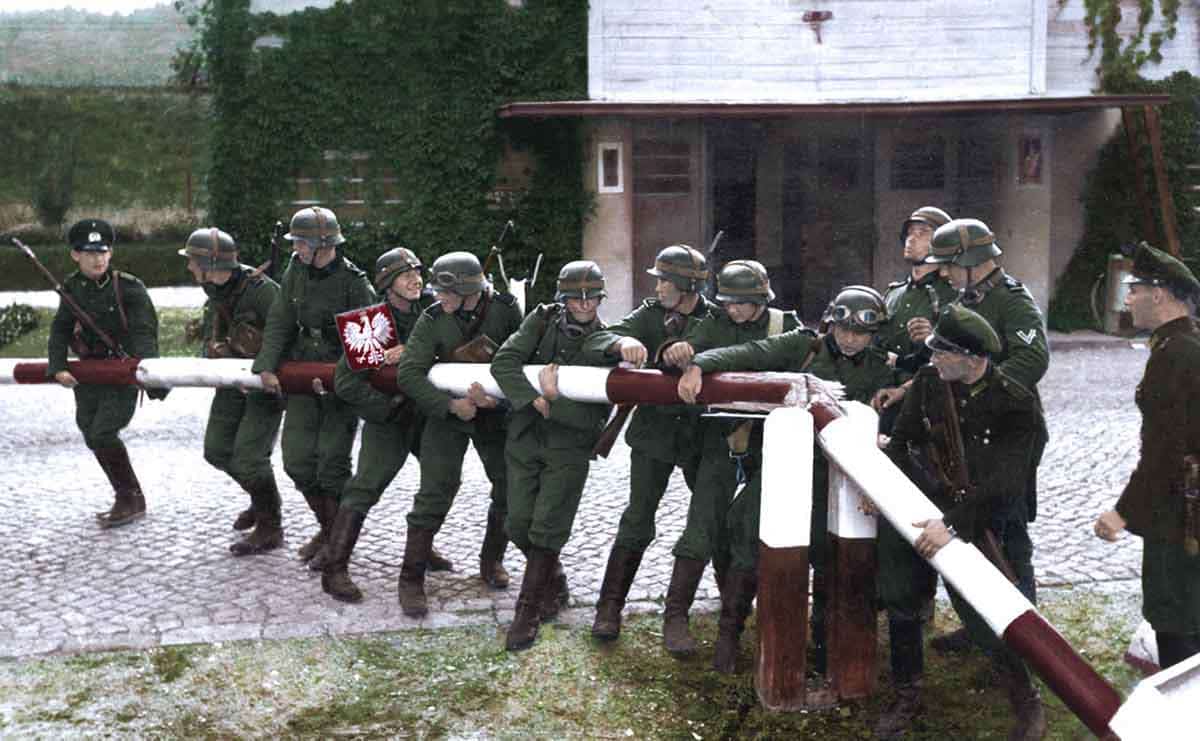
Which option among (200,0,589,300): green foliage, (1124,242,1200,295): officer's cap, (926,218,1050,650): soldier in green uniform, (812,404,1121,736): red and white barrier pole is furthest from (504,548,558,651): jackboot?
(200,0,589,300): green foliage

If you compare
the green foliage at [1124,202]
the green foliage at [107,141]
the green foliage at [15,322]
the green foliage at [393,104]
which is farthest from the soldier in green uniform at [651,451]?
the green foliage at [107,141]

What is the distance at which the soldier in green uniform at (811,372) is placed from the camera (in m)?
5.48

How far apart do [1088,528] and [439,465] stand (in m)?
4.12

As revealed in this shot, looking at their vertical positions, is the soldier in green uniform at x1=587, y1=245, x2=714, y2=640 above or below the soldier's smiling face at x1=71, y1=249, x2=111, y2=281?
below

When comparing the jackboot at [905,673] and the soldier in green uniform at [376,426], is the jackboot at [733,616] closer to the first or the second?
the jackboot at [905,673]

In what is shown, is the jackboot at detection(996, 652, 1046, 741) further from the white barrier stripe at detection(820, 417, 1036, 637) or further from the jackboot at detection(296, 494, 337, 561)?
the jackboot at detection(296, 494, 337, 561)

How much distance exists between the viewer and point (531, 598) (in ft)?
19.5

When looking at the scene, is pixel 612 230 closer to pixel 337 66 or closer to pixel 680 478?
pixel 337 66

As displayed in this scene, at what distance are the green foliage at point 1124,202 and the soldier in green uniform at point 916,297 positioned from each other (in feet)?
40.2

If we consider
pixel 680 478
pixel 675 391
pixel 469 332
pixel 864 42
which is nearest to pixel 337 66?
pixel 864 42

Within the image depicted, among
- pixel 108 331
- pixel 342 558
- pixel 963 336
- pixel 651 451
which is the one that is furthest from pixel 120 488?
pixel 963 336

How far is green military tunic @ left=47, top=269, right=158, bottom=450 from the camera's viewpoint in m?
7.95

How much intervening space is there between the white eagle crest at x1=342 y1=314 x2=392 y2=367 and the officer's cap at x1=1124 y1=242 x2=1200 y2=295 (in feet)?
12.1

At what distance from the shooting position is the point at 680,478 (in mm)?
9602
